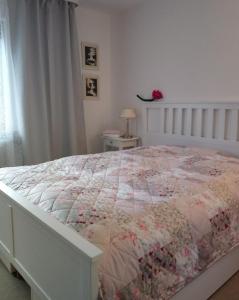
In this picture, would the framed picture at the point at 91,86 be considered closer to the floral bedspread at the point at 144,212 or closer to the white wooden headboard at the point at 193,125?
the white wooden headboard at the point at 193,125

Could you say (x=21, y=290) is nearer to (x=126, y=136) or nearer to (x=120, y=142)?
(x=120, y=142)

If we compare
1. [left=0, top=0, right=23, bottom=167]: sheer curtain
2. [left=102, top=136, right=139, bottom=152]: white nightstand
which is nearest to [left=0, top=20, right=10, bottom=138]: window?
[left=0, top=0, right=23, bottom=167]: sheer curtain

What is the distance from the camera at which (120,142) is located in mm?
3574

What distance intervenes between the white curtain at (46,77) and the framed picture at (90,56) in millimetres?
291

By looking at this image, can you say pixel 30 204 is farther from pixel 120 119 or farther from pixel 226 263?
pixel 120 119

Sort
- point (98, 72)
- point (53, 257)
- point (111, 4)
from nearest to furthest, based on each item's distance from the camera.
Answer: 1. point (53, 257)
2. point (111, 4)
3. point (98, 72)

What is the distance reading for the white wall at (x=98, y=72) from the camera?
146 inches

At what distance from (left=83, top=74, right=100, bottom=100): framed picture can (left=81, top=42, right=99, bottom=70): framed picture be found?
126mm

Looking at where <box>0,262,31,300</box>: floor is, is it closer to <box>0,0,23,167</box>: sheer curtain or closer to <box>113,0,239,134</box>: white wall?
<box>0,0,23,167</box>: sheer curtain

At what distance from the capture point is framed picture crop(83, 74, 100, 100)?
3.80 meters

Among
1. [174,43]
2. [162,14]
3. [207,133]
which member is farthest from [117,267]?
[162,14]

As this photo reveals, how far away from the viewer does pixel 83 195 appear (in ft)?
4.90

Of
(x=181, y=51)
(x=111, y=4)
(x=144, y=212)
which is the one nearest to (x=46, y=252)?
(x=144, y=212)

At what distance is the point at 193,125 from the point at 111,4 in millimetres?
1935
